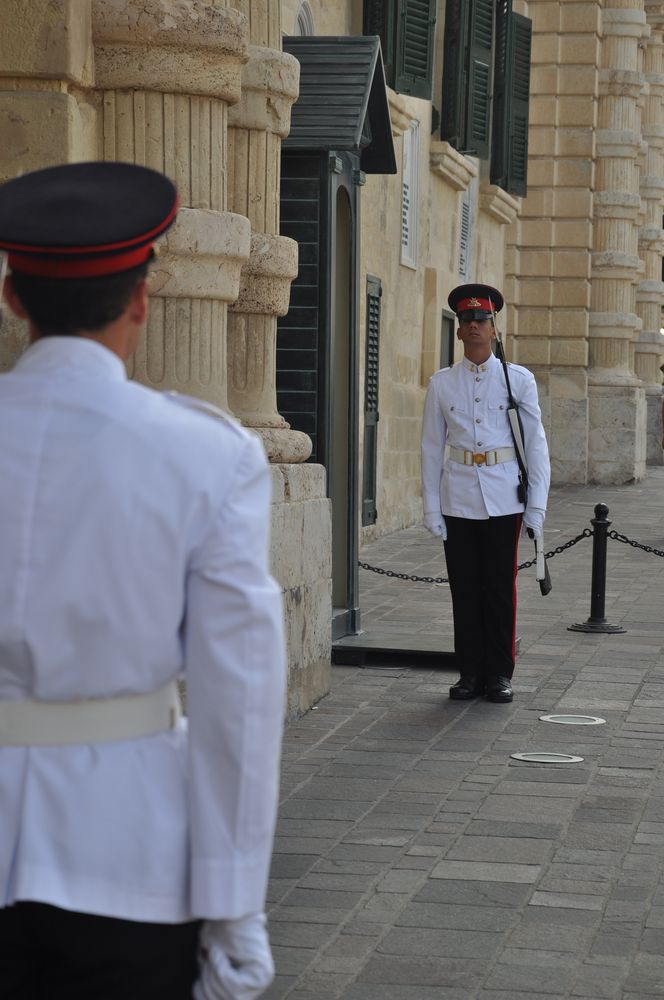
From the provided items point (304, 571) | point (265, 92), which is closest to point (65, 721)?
point (304, 571)

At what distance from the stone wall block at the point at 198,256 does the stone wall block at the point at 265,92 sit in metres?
0.87

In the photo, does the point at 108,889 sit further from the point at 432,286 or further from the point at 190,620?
the point at 432,286

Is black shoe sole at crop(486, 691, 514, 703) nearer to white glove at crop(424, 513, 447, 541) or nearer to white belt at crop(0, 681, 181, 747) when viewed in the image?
white glove at crop(424, 513, 447, 541)

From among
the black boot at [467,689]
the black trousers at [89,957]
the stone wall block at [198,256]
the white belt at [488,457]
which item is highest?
the stone wall block at [198,256]

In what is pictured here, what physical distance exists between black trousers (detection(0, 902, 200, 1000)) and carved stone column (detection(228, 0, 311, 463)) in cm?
539

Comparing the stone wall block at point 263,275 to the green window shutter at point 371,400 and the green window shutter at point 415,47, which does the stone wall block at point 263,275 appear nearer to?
the green window shutter at point 371,400

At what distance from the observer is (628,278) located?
27234mm

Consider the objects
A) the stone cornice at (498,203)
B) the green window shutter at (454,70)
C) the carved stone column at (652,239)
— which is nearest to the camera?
the green window shutter at (454,70)

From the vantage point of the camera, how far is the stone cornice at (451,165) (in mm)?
18234

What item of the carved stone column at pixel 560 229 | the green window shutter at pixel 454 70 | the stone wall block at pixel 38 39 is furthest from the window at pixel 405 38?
the carved stone column at pixel 560 229

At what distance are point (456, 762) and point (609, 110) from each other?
21282 mm

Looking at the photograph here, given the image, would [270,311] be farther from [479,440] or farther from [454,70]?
[454,70]

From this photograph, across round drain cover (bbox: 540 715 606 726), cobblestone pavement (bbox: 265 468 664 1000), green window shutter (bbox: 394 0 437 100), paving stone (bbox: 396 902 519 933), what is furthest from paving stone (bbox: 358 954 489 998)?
green window shutter (bbox: 394 0 437 100)

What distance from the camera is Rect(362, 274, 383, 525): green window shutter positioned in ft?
46.0
